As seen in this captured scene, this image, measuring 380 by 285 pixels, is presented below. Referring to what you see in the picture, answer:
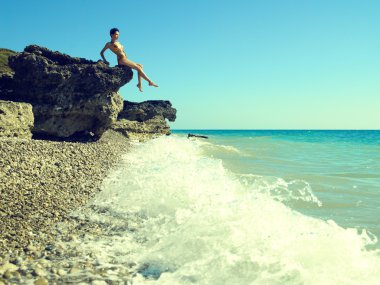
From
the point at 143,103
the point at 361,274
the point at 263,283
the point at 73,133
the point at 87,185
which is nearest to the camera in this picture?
the point at 263,283

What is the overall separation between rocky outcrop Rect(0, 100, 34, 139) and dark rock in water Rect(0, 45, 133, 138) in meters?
1.98

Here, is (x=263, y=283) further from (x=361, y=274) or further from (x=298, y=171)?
(x=298, y=171)

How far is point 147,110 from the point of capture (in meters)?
33.4

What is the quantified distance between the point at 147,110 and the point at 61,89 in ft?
58.9

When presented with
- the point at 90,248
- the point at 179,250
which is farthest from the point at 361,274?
the point at 90,248

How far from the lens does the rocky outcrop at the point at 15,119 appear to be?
1204 cm

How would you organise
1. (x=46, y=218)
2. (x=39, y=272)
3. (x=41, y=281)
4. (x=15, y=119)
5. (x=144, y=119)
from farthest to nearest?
(x=144, y=119) < (x=15, y=119) < (x=46, y=218) < (x=39, y=272) < (x=41, y=281)

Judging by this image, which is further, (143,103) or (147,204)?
(143,103)

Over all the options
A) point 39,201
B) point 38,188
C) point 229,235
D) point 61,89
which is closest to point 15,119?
point 61,89

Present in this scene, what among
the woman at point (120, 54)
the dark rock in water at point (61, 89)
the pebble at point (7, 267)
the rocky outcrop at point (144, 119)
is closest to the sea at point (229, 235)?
the pebble at point (7, 267)

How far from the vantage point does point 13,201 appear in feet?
21.0

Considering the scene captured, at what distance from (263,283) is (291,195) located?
5852mm

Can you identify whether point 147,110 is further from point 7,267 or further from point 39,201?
point 7,267

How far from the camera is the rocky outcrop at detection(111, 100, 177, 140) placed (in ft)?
86.7
